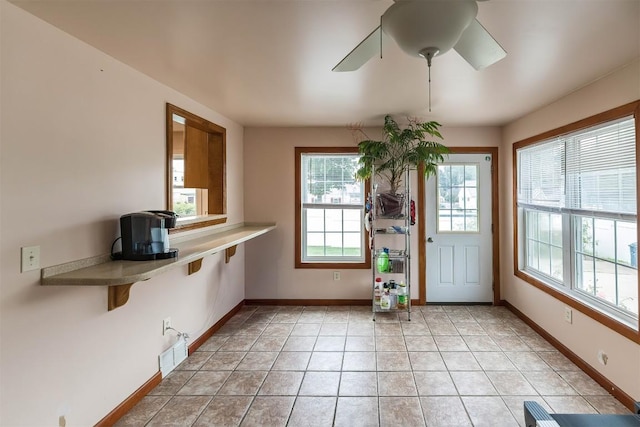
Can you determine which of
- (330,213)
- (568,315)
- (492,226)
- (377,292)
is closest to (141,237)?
(330,213)

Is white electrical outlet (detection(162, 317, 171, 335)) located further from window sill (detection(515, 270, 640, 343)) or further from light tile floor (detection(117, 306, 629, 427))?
window sill (detection(515, 270, 640, 343))

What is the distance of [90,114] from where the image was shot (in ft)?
6.36

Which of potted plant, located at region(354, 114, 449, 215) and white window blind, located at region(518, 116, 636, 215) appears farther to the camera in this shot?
potted plant, located at region(354, 114, 449, 215)

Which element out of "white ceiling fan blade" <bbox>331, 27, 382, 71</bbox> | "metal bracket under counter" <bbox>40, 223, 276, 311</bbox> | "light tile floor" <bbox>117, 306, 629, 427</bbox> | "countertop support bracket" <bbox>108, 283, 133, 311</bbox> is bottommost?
"light tile floor" <bbox>117, 306, 629, 427</bbox>

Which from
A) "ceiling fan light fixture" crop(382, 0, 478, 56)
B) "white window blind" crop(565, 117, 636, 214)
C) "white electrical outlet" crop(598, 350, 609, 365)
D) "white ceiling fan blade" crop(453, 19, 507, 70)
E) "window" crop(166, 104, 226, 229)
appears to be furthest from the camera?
"window" crop(166, 104, 226, 229)

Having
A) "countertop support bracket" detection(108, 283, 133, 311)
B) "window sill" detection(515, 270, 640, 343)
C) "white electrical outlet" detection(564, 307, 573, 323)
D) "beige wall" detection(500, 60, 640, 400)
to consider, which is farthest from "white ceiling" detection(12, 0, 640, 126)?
"white electrical outlet" detection(564, 307, 573, 323)

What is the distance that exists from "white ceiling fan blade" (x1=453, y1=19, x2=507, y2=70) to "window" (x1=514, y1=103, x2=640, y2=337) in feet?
4.55

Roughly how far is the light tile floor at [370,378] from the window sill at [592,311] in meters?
0.47

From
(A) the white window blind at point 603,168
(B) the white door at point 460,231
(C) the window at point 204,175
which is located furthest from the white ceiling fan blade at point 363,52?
(B) the white door at point 460,231

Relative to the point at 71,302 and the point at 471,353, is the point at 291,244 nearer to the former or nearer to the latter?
the point at 471,353

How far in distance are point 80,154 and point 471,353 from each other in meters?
3.32

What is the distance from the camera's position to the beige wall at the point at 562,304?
224 centimetres

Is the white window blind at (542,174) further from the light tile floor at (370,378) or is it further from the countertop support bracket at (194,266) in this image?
the countertop support bracket at (194,266)

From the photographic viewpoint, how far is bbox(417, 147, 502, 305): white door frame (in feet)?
13.9
